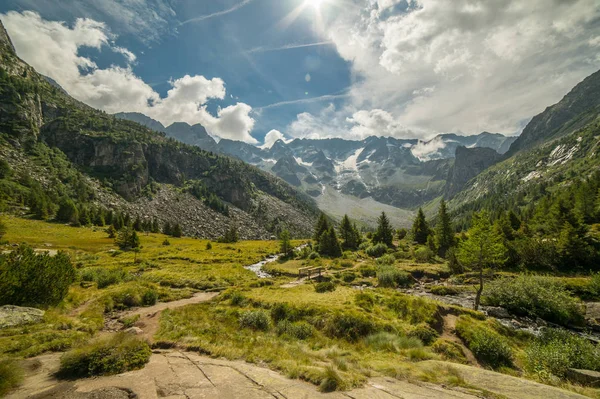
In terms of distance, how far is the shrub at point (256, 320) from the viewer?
1902cm

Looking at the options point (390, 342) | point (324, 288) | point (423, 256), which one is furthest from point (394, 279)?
point (390, 342)

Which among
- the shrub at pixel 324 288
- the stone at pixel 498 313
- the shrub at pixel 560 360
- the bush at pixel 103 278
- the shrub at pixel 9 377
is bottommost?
the stone at pixel 498 313

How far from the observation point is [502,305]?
101 feet

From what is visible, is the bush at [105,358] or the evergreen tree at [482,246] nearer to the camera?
the bush at [105,358]

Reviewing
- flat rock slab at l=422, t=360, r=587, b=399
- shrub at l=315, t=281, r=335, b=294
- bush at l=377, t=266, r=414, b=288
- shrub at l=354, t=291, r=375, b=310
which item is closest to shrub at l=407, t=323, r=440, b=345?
shrub at l=354, t=291, r=375, b=310

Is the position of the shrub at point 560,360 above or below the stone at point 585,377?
below

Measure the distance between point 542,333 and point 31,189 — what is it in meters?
176

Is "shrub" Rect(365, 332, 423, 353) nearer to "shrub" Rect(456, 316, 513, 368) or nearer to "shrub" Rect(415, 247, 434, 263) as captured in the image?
"shrub" Rect(456, 316, 513, 368)

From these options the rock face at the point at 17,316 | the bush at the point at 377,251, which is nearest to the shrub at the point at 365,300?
the rock face at the point at 17,316

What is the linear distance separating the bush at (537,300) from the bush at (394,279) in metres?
12.8

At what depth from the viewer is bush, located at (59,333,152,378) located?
30.7 feet

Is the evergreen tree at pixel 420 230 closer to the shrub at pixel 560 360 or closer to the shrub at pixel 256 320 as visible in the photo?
the shrub at pixel 560 360

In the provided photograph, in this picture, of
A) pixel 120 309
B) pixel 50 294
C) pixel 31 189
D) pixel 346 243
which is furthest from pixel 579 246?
pixel 31 189

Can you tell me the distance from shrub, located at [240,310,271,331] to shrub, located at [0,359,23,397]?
12.5 m
